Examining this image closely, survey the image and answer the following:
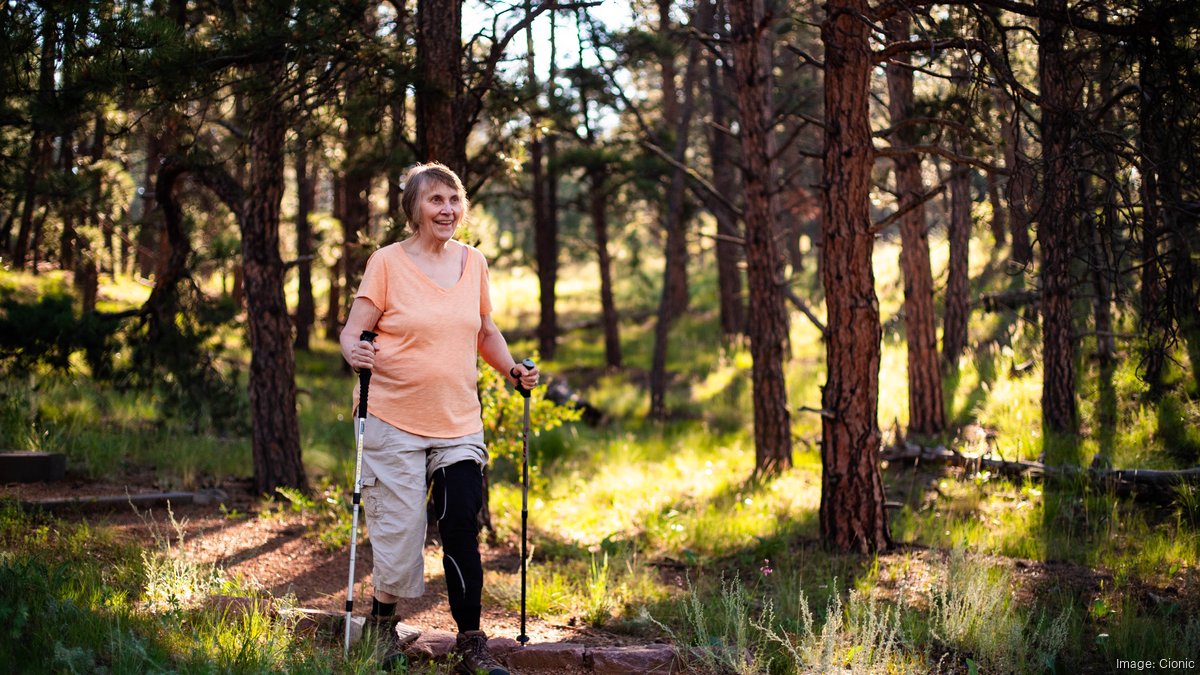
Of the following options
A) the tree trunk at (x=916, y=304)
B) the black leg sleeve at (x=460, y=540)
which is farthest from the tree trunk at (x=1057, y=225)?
the black leg sleeve at (x=460, y=540)

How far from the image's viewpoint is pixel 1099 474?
7.81 metres

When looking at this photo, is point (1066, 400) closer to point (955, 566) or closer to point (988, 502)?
point (988, 502)

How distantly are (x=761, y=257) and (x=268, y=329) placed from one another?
5.16 meters

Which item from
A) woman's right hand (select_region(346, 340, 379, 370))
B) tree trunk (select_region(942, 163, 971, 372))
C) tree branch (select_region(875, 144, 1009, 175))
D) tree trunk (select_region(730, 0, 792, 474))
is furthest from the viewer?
tree trunk (select_region(942, 163, 971, 372))

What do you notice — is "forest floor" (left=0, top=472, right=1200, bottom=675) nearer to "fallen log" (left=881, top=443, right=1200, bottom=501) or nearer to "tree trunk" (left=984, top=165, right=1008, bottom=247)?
"fallen log" (left=881, top=443, right=1200, bottom=501)

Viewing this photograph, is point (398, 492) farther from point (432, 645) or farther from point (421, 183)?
point (421, 183)

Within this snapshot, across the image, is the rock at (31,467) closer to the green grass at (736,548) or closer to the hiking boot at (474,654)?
the green grass at (736,548)

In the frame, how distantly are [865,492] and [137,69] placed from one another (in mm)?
5391

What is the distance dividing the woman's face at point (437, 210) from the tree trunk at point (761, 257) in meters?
6.31

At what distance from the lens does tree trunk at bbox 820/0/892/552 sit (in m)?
6.78

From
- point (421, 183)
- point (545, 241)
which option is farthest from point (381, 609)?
point (545, 241)

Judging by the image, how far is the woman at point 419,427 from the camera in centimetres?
A: 444

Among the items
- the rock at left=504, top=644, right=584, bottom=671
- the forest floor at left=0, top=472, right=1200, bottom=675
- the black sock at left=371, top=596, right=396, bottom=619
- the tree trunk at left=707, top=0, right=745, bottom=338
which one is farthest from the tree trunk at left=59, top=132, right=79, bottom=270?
the tree trunk at left=707, top=0, right=745, bottom=338

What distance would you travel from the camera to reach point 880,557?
6.81 m
